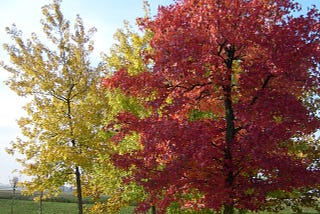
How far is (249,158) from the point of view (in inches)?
359

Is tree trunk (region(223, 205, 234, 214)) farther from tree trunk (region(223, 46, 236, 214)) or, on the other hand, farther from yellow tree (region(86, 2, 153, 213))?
yellow tree (region(86, 2, 153, 213))

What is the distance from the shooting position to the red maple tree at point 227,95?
8.83m

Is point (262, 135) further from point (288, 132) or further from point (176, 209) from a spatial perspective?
point (176, 209)

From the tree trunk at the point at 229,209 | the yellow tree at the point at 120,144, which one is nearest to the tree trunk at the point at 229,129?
the tree trunk at the point at 229,209

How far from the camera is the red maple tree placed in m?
8.83

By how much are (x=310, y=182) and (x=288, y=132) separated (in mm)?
1322

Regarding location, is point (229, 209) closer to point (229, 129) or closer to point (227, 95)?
point (229, 129)

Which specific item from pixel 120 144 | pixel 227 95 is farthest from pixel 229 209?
pixel 120 144

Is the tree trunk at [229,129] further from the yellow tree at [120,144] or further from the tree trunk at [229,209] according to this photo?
the yellow tree at [120,144]

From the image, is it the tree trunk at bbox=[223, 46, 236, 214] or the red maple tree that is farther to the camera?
the tree trunk at bbox=[223, 46, 236, 214]

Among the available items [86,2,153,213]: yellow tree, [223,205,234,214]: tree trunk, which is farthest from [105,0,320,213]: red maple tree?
[86,2,153,213]: yellow tree

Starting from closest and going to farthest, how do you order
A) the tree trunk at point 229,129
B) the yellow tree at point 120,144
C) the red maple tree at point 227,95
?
the red maple tree at point 227,95 < the tree trunk at point 229,129 < the yellow tree at point 120,144

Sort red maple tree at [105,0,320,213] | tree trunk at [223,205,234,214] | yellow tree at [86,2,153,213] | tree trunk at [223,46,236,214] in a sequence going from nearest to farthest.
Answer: red maple tree at [105,0,320,213] < tree trunk at [223,46,236,214] < tree trunk at [223,205,234,214] < yellow tree at [86,2,153,213]

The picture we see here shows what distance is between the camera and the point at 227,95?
10.1m
